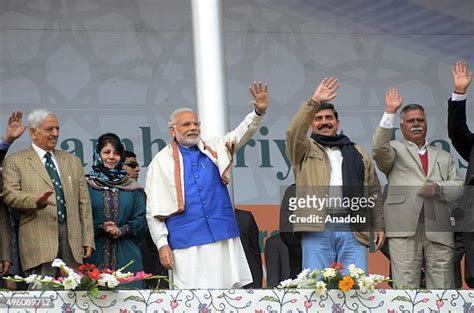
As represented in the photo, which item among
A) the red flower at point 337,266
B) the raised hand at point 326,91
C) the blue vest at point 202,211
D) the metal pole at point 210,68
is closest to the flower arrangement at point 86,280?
the blue vest at point 202,211

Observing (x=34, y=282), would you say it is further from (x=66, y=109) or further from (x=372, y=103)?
(x=372, y=103)

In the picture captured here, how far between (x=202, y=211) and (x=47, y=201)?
0.90 m

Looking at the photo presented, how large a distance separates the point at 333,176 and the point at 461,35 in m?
3.70

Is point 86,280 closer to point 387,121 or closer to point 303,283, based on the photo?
point 303,283

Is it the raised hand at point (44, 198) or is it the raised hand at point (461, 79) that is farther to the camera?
the raised hand at point (461, 79)

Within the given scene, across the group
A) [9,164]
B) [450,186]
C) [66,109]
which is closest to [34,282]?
[9,164]

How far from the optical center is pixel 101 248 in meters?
9.99

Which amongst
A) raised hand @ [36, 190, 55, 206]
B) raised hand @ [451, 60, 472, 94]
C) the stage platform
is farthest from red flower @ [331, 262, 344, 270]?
raised hand @ [36, 190, 55, 206]

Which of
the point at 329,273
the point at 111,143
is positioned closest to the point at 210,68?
the point at 111,143

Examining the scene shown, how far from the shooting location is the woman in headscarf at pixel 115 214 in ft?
32.7

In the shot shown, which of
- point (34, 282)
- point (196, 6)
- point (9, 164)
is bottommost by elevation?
point (34, 282)

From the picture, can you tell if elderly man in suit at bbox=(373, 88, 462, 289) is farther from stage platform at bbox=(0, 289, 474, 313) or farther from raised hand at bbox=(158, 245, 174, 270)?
raised hand at bbox=(158, 245, 174, 270)

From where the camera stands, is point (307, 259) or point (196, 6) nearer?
point (307, 259)

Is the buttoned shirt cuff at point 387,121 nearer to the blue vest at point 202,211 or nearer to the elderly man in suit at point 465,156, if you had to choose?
the elderly man in suit at point 465,156
